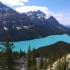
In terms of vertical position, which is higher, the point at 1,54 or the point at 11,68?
the point at 1,54

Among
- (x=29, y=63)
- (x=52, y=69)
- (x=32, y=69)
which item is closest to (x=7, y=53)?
(x=32, y=69)

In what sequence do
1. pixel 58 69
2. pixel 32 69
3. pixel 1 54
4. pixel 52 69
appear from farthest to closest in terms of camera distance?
A: pixel 52 69 → pixel 58 69 → pixel 32 69 → pixel 1 54

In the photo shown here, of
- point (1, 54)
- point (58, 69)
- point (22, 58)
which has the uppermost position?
point (1, 54)

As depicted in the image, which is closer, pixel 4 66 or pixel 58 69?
pixel 4 66

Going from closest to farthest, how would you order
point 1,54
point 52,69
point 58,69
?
point 1,54 < point 58,69 < point 52,69

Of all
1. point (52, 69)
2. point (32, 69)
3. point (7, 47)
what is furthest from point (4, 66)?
point (52, 69)

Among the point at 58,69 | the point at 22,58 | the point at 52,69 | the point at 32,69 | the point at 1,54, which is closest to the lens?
the point at 1,54

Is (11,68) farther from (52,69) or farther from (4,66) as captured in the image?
(52,69)

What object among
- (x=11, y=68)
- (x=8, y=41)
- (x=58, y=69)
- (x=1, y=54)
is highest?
(x=8, y=41)

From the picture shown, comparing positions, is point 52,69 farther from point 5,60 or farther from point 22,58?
point 22,58
